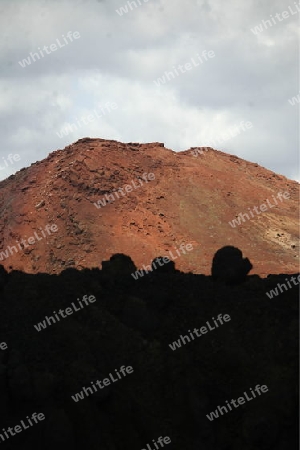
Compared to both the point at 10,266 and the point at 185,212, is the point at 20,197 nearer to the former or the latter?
the point at 10,266

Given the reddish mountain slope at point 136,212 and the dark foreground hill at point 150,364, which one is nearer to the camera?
the dark foreground hill at point 150,364

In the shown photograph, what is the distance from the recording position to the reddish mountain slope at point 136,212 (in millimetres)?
44906

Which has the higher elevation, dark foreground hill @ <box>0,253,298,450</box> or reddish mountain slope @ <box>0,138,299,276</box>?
reddish mountain slope @ <box>0,138,299,276</box>

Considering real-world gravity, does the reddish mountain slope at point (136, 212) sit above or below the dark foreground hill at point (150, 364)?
above

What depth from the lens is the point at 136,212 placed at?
4919cm

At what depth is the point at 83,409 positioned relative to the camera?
19.7 meters

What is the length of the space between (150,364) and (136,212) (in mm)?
28487

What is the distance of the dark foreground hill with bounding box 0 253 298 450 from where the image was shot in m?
19.3

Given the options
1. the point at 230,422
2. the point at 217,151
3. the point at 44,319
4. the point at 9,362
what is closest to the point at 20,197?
the point at 217,151

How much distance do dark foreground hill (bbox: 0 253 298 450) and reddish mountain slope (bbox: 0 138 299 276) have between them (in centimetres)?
1790

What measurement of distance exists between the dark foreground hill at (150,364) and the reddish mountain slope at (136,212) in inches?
705

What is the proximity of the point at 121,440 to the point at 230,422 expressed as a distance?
14.1 ft

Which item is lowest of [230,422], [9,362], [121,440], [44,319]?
[230,422]

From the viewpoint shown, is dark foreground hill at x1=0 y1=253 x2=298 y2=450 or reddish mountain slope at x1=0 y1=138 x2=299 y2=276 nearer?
dark foreground hill at x1=0 y1=253 x2=298 y2=450
